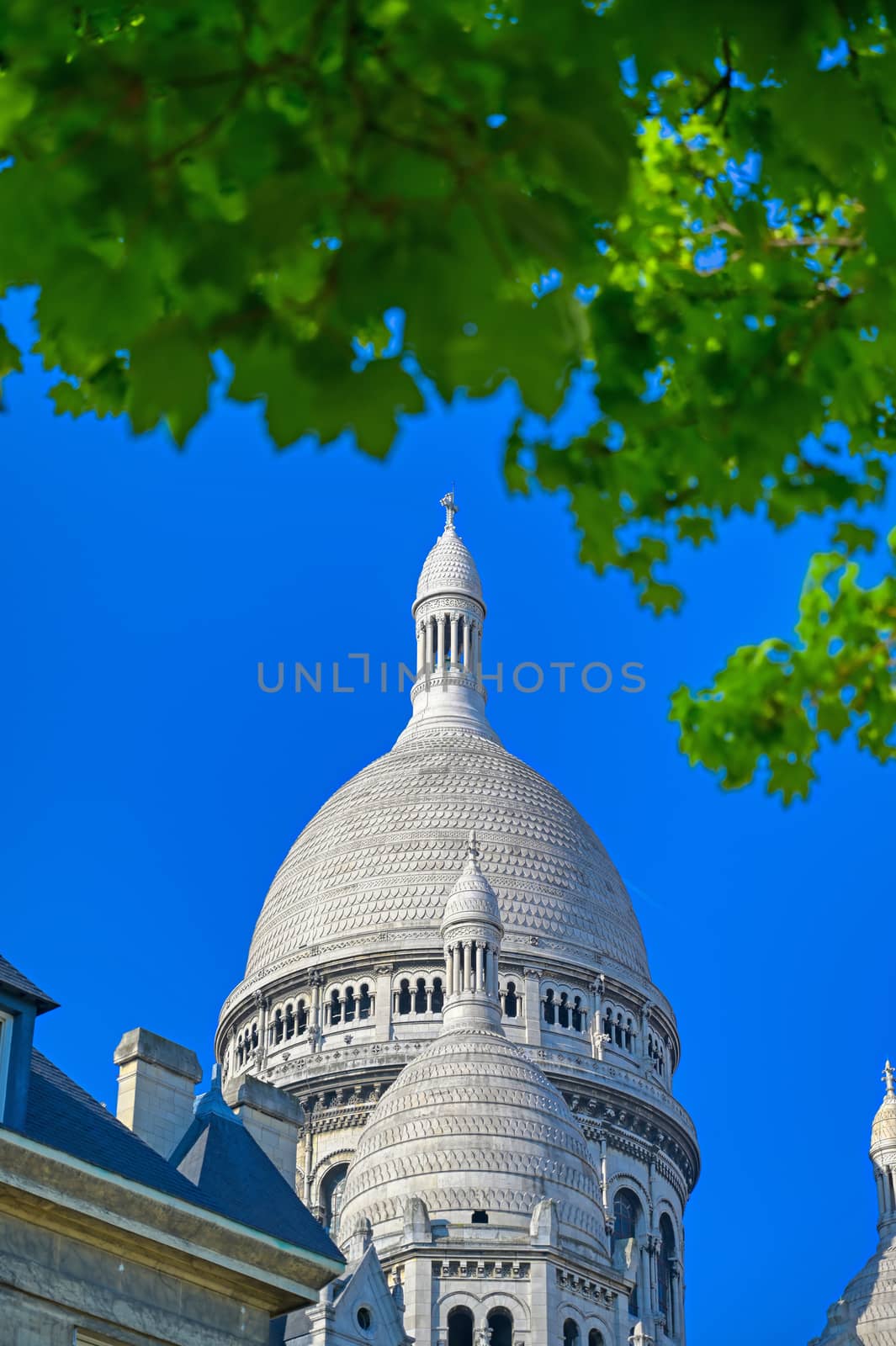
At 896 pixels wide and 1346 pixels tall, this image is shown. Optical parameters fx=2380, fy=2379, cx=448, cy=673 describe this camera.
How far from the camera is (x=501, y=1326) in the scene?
57.6 meters

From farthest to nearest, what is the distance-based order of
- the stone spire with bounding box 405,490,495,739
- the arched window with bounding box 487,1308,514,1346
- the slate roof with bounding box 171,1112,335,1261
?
the stone spire with bounding box 405,490,495,739, the arched window with bounding box 487,1308,514,1346, the slate roof with bounding box 171,1112,335,1261

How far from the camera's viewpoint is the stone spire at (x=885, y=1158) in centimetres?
7769

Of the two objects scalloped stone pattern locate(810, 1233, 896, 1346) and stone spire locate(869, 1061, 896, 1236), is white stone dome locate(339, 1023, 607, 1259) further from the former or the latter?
stone spire locate(869, 1061, 896, 1236)

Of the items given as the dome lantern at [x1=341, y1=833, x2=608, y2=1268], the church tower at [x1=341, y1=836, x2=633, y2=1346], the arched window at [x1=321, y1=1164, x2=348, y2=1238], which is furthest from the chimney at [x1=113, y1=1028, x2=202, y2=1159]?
the arched window at [x1=321, y1=1164, x2=348, y2=1238]

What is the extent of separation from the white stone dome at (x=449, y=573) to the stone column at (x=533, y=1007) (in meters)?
21.4

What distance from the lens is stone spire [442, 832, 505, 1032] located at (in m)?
66.9

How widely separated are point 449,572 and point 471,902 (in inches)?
1355

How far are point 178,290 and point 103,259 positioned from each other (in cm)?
21

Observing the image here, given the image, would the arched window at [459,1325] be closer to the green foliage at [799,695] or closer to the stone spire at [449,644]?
the stone spire at [449,644]

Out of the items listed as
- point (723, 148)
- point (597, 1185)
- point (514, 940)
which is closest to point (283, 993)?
point (514, 940)

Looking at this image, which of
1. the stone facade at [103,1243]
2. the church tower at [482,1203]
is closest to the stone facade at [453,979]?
the church tower at [482,1203]

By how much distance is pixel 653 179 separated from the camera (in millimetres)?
8430

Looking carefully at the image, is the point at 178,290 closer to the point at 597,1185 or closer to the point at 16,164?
the point at 16,164

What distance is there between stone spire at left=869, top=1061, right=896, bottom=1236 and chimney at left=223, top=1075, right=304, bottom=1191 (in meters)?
51.1
